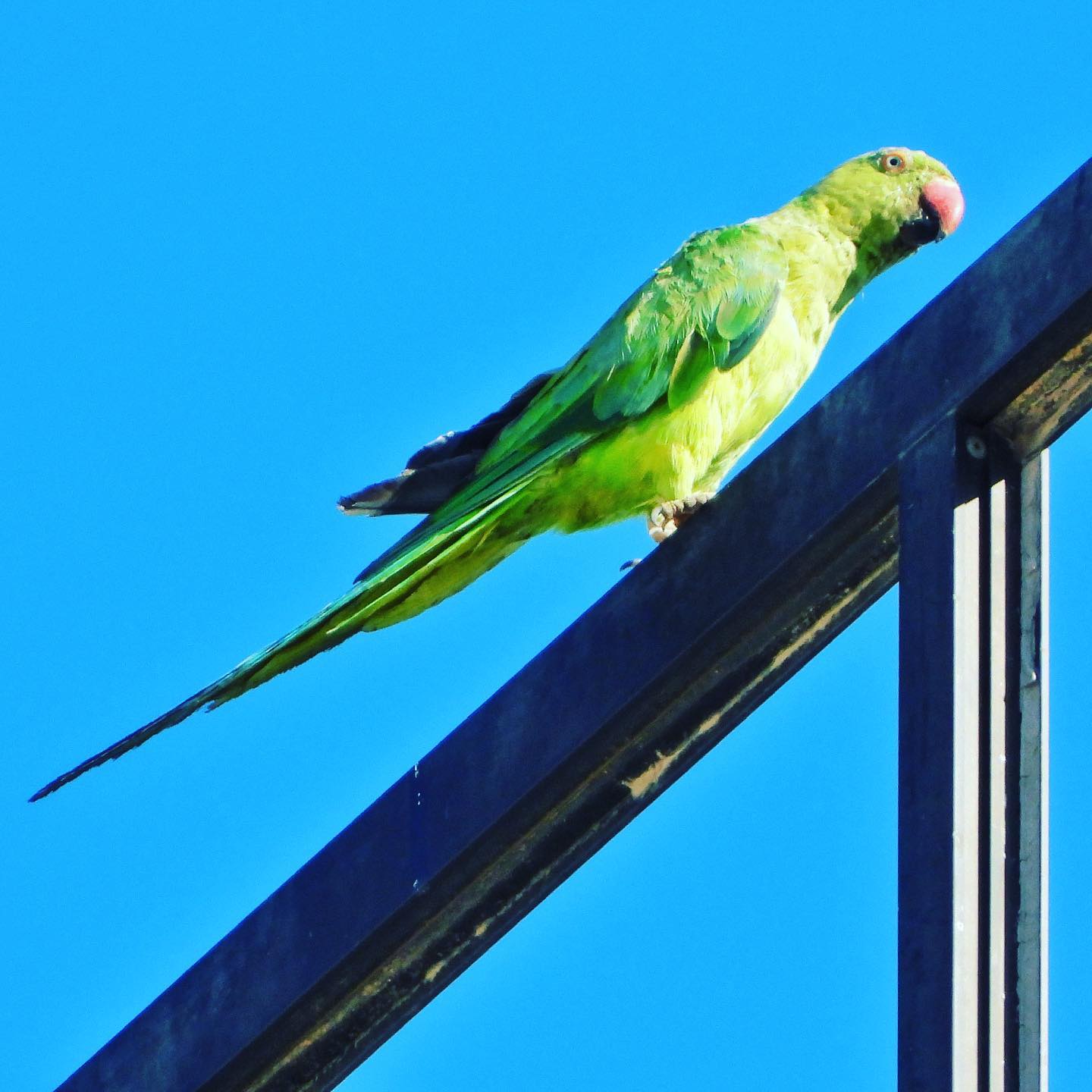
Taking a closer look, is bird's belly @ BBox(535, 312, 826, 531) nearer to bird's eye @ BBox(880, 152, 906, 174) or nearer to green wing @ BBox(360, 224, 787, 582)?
green wing @ BBox(360, 224, 787, 582)

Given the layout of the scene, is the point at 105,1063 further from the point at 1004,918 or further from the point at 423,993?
the point at 1004,918

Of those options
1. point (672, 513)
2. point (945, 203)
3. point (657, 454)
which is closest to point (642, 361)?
point (657, 454)

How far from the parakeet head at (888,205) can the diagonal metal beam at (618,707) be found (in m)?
3.37

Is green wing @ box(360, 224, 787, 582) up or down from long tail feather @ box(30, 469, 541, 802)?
up

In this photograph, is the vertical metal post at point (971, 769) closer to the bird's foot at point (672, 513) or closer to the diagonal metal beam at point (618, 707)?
the diagonal metal beam at point (618, 707)

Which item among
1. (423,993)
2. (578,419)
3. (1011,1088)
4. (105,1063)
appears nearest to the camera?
(1011,1088)

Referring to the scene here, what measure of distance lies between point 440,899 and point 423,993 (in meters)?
0.15

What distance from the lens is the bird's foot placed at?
4070 millimetres

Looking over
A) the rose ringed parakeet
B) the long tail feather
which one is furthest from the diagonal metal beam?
the rose ringed parakeet

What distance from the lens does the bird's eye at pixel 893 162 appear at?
17.5 feet

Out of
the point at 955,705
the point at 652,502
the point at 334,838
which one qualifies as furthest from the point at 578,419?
the point at 955,705

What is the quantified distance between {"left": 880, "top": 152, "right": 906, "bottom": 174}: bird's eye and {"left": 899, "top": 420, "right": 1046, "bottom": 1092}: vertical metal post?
3866mm

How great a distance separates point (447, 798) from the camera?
6.39 feet

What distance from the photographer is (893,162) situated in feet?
17.6
